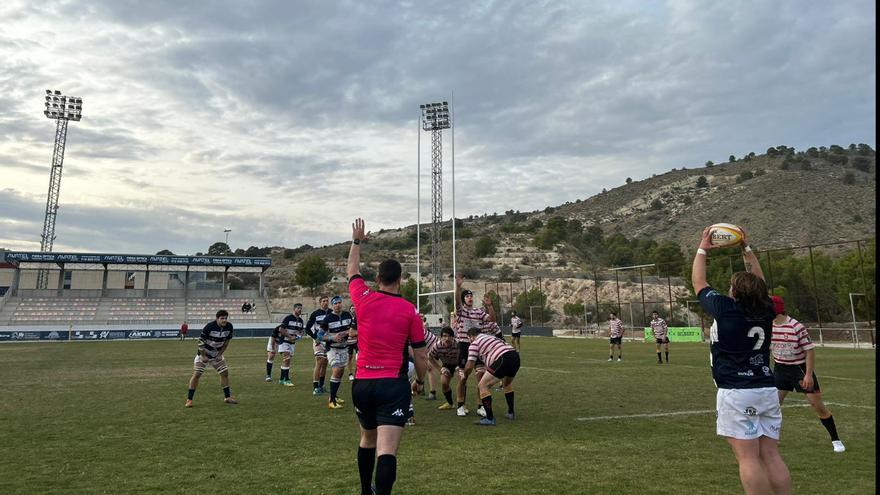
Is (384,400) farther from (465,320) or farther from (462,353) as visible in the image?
(462,353)

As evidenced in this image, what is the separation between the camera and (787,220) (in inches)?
3733

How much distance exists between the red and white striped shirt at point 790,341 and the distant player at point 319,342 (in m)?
9.39

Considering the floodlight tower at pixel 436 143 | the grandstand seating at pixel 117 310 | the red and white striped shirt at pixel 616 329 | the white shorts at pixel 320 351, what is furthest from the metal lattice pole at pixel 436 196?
the white shorts at pixel 320 351

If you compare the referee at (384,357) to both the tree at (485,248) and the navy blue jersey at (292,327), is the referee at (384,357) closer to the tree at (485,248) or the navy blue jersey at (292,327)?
the navy blue jersey at (292,327)

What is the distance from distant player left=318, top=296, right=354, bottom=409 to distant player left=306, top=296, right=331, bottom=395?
0.16 metres

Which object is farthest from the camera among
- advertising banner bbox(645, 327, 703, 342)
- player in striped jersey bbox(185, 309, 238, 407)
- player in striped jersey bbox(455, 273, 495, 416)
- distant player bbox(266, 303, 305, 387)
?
advertising banner bbox(645, 327, 703, 342)

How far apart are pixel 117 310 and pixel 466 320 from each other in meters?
58.0

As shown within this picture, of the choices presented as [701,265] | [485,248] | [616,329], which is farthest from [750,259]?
[485,248]

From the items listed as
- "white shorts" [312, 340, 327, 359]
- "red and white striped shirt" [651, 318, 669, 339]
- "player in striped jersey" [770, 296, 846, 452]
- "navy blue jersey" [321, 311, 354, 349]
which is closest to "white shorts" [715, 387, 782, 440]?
"player in striped jersey" [770, 296, 846, 452]

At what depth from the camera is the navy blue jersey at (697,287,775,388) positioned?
15.0ft

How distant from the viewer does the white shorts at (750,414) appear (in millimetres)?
4500

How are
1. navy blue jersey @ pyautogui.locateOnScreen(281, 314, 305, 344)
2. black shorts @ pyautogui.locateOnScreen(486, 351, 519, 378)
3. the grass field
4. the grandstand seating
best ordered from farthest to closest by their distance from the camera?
the grandstand seating → navy blue jersey @ pyautogui.locateOnScreen(281, 314, 305, 344) → black shorts @ pyautogui.locateOnScreen(486, 351, 519, 378) → the grass field

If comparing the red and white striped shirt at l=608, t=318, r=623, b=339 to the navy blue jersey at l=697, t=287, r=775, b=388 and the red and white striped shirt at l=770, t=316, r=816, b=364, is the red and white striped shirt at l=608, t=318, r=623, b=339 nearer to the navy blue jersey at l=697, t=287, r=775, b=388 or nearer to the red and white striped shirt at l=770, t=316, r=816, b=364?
the red and white striped shirt at l=770, t=316, r=816, b=364

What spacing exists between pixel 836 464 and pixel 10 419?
13.8 metres
